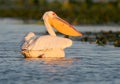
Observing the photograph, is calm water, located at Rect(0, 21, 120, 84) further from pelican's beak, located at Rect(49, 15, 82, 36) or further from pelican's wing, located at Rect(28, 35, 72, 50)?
pelican's beak, located at Rect(49, 15, 82, 36)

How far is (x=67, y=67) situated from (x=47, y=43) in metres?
1.70

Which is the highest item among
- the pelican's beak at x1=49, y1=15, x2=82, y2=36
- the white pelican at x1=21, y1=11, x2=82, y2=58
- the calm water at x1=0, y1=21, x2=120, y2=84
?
the pelican's beak at x1=49, y1=15, x2=82, y2=36

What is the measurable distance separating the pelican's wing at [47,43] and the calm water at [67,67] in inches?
12.3

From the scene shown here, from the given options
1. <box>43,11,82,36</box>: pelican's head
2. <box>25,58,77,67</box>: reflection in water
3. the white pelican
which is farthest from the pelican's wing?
<box>43,11,82,36</box>: pelican's head

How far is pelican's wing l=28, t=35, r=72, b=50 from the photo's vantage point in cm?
1539

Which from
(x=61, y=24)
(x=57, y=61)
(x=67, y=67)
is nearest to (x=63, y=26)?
(x=61, y=24)

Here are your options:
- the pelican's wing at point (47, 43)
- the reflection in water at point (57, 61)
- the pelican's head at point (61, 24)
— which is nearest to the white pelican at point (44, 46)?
the pelican's wing at point (47, 43)

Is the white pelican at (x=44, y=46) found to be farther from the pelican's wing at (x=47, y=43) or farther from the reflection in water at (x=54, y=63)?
the reflection in water at (x=54, y=63)

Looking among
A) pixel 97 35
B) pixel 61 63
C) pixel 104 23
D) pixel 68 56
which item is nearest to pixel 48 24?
pixel 68 56

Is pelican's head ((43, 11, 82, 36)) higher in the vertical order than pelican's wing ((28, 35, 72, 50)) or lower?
higher

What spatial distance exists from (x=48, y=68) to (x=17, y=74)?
109 cm

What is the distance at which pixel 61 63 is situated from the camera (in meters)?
14.7

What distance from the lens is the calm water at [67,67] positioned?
12.2 metres

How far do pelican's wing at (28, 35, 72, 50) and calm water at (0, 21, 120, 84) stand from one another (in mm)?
313
